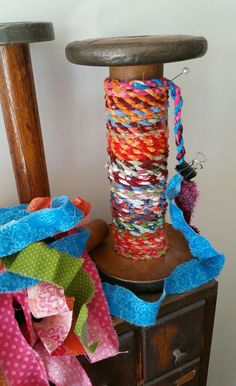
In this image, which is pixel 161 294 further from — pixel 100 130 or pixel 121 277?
pixel 100 130

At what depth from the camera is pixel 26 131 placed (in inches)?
22.4

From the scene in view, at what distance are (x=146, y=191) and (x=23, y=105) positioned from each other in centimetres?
22

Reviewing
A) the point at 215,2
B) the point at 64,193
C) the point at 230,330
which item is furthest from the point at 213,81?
the point at 230,330

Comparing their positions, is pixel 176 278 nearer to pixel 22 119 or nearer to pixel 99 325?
pixel 99 325

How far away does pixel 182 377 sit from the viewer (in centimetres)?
71

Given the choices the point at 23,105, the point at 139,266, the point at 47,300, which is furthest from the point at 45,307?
the point at 23,105

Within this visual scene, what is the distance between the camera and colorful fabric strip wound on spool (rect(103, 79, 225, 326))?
520mm

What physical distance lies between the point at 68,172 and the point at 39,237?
0.92 feet

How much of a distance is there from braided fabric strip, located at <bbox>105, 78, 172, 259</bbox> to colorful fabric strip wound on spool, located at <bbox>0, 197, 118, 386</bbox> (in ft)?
0.32

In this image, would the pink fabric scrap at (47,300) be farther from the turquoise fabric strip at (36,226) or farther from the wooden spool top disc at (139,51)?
the wooden spool top disc at (139,51)

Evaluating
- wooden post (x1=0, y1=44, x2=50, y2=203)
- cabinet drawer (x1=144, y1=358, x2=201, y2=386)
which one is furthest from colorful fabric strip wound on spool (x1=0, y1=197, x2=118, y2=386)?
cabinet drawer (x1=144, y1=358, x2=201, y2=386)

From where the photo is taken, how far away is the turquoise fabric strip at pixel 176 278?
54 cm

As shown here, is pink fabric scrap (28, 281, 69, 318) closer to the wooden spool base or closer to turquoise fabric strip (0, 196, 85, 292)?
turquoise fabric strip (0, 196, 85, 292)

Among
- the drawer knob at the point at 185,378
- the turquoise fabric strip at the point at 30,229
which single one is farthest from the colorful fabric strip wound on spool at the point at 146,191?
the drawer knob at the point at 185,378
